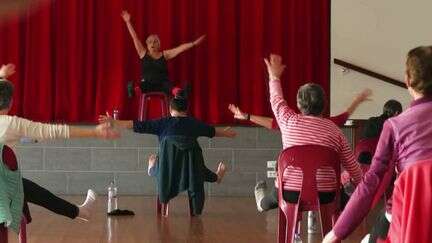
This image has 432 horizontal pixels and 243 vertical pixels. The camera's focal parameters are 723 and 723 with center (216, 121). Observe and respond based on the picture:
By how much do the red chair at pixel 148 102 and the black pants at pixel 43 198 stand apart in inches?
146

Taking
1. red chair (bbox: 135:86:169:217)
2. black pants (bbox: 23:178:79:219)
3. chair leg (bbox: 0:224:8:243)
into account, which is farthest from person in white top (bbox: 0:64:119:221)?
red chair (bbox: 135:86:169:217)

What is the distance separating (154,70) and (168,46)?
796 mm

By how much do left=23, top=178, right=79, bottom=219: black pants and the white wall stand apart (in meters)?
5.02

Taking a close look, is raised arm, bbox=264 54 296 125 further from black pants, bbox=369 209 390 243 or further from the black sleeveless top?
the black sleeveless top

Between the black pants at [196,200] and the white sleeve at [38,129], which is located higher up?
the white sleeve at [38,129]

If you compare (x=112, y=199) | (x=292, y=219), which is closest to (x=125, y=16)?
(x=112, y=199)

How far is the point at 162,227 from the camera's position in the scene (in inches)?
221

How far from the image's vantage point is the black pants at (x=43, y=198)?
420 cm

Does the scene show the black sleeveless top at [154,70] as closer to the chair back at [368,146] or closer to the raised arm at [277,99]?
the chair back at [368,146]

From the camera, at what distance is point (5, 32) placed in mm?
8648

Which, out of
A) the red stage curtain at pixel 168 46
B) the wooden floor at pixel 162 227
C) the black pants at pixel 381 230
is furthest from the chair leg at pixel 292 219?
the red stage curtain at pixel 168 46

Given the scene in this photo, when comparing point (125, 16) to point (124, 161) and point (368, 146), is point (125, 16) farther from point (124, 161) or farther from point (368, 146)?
point (368, 146)

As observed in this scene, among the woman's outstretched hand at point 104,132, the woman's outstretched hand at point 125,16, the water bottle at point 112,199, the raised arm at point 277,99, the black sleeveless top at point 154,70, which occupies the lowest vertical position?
the water bottle at point 112,199

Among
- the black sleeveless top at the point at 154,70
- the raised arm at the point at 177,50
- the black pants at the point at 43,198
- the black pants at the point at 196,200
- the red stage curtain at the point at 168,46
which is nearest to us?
the black pants at the point at 43,198
